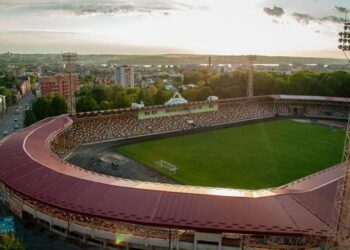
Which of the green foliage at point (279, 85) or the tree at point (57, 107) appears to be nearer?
the tree at point (57, 107)

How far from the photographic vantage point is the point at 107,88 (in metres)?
67.4

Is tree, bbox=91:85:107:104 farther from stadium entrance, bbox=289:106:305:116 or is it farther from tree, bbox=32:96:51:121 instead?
stadium entrance, bbox=289:106:305:116

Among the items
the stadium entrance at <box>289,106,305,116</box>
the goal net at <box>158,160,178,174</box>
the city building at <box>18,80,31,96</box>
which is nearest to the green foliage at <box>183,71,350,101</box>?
the stadium entrance at <box>289,106,305,116</box>

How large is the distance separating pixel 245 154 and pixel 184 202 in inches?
769

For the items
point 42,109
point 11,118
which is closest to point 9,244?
point 42,109

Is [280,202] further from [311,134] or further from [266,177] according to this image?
[311,134]

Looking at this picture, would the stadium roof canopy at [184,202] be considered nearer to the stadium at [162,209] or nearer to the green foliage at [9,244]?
the stadium at [162,209]

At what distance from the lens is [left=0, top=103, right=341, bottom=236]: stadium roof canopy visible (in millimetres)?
17484

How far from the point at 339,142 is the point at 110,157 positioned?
25155 millimetres

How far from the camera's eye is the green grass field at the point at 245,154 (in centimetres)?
3062

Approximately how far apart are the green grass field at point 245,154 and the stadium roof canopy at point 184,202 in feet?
25.9

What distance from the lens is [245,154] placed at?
3744 centimetres

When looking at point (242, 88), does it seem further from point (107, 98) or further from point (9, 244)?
point (9, 244)

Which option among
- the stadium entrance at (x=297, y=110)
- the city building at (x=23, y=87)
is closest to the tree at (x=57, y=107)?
the stadium entrance at (x=297, y=110)
